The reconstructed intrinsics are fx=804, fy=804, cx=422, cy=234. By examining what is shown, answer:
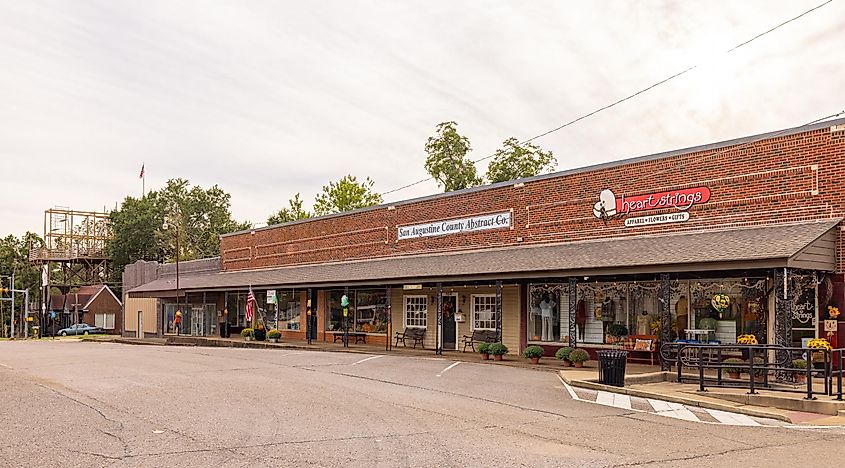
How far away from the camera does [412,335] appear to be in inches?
1183

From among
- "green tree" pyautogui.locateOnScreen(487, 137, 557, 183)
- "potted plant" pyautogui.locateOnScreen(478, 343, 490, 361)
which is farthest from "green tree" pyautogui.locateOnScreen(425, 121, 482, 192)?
"potted plant" pyautogui.locateOnScreen(478, 343, 490, 361)

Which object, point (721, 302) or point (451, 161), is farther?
point (451, 161)

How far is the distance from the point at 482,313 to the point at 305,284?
8.26 meters

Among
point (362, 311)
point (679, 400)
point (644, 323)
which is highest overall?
point (644, 323)

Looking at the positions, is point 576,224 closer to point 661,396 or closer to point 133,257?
point 661,396

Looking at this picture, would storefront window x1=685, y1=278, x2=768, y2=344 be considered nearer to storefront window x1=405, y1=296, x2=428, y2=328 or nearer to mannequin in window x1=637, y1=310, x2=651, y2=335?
mannequin in window x1=637, y1=310, x2=651, y2=335

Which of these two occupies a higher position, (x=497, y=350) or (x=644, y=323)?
(x=644, y=323)

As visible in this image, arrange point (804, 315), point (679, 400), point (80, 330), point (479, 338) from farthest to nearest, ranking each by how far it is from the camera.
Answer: point (80, 330)
point (479, 338)
point (804, 315)
point (679, 400)

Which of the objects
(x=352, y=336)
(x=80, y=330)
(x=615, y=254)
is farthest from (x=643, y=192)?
(x=80, y=330)

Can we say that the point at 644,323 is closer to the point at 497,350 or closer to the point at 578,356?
the point at 578,356

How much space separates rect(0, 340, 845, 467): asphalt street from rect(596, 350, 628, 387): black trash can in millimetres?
971

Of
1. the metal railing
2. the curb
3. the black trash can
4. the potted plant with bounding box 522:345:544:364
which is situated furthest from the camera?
the potted plant with bounding box 522:345:544:364

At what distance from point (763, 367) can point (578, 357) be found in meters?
6.63

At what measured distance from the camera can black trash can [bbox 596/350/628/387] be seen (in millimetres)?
16938
